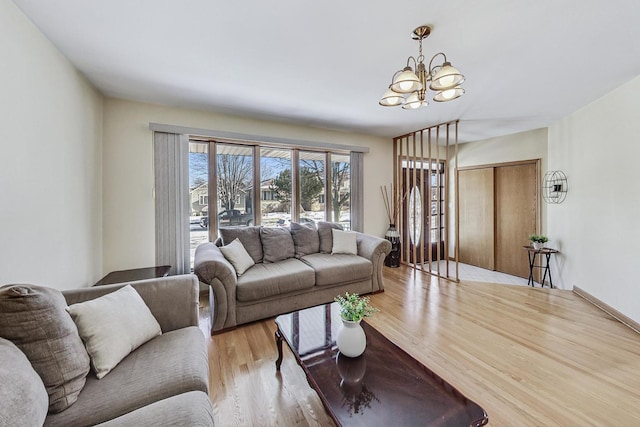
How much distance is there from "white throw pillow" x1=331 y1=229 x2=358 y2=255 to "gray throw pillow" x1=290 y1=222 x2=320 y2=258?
0.79 feet

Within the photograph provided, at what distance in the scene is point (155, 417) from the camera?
893mm

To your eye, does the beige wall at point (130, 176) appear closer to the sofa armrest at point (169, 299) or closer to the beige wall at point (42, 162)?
the beige wall at point (42, 162)

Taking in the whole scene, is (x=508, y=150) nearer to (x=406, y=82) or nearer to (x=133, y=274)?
(x=406, y=82)

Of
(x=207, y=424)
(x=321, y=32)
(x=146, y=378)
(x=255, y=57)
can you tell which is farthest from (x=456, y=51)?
(x=146, y=378)

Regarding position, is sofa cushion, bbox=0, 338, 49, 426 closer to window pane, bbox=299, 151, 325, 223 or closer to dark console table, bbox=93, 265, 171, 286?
dark console table, bbox=93, 265, 171, 286

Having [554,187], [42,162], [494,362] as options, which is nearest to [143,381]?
[42,162]

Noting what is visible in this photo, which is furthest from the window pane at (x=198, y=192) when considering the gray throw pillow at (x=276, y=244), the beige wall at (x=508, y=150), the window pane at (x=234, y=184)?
the beige wall at (x=508, y=150)

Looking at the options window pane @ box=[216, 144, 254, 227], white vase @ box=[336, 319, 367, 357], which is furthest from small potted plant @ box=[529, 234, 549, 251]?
window pane @ box=[216, 144, 254, 227]

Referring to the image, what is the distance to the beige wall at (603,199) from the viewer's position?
2465mm

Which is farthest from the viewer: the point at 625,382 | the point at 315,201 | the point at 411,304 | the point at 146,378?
the point at 315,201

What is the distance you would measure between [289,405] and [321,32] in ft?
8.03

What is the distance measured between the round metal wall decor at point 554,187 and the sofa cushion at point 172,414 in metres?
4.92

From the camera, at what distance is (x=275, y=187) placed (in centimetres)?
375

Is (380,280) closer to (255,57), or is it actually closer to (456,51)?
(456,51)
